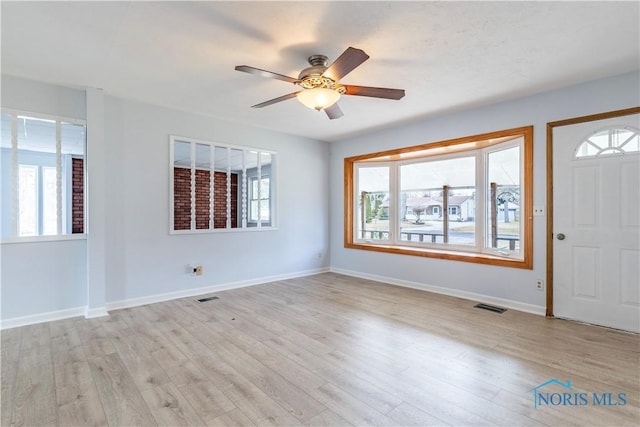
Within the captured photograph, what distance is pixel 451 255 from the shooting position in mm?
4465

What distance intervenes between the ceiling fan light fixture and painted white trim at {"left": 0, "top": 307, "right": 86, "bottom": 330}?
3.45m

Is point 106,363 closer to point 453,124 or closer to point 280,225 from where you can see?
point 280,225

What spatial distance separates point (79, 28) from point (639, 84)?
4.90m

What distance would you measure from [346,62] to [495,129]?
8.80 ft

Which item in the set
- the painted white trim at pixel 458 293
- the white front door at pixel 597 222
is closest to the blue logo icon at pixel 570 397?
the white front door at pixel 597 222

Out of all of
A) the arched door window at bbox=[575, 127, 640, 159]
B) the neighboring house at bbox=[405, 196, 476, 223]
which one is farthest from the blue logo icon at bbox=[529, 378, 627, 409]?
the neighboring house at bbox=[405, 196, 476, 223]

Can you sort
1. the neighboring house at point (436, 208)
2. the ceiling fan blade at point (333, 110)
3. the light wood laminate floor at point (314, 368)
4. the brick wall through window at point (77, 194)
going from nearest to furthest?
1. the light wood laminate floor at point (314, 368)
2. the ceiling fan blade at point (333, 110)
3. the neighboring house at point (436, 208)
4. the brick wall through window at point (77, 194)

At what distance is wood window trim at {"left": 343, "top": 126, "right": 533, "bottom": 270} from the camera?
374 centimetres

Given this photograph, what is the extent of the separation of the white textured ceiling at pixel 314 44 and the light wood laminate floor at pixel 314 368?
8.26 feet

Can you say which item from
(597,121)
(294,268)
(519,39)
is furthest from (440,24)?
(294,268)

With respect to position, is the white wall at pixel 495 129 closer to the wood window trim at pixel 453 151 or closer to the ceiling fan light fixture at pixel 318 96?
the wood window trim at pixel 453 151

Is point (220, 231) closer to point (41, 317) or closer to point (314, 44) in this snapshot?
point (41, 317)

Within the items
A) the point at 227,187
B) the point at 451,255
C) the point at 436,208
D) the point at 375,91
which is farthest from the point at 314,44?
the point at 436,208

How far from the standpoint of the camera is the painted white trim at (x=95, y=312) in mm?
3530
